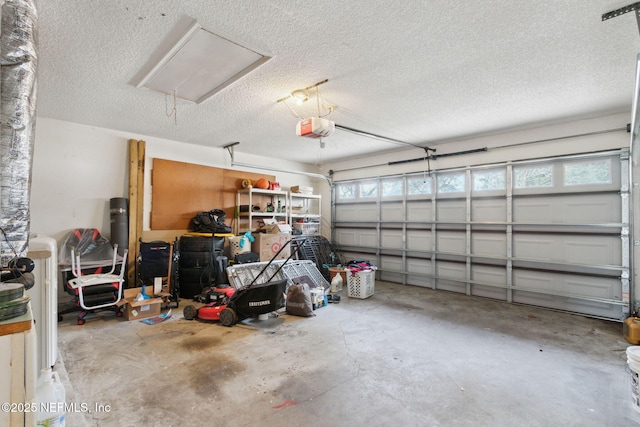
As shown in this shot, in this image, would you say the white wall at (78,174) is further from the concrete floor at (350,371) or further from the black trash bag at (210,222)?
the concrete floor at (350,371)

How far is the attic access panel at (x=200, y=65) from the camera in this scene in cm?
225

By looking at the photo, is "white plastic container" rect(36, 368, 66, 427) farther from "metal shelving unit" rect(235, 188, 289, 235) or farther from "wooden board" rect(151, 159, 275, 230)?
"metal shelving unit" rect(235, 188, 289, 235)

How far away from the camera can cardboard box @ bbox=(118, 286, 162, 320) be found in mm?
3663

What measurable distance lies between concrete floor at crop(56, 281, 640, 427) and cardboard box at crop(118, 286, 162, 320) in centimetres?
14

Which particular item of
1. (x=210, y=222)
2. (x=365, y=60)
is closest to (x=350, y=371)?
(x=365, y=60)

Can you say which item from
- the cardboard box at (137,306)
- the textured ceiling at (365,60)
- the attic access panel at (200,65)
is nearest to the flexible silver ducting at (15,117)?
the textured ceiling at (365,60)

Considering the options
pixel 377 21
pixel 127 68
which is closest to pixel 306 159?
pixel 127 68

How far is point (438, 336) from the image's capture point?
325 centimetres

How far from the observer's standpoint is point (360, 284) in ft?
15.7

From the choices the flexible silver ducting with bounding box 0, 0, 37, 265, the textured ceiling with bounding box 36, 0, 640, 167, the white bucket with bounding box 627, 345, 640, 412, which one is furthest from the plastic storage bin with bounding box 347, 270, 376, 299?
the flexible silver ducting with bounding box 0, 0, 37, 265

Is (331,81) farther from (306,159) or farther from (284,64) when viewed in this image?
(306,159)

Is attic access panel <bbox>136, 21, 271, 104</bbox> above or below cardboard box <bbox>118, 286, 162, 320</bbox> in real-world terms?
above

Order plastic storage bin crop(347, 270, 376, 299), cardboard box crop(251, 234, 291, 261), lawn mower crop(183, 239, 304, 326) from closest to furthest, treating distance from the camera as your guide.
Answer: lawn mower crop(183, 239, 304, 326) < plastic storage bin crop(347, 270, 376, 299) < cardboard box crop(251, 234, 291, 261)

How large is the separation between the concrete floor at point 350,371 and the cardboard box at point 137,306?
5.6 inches
